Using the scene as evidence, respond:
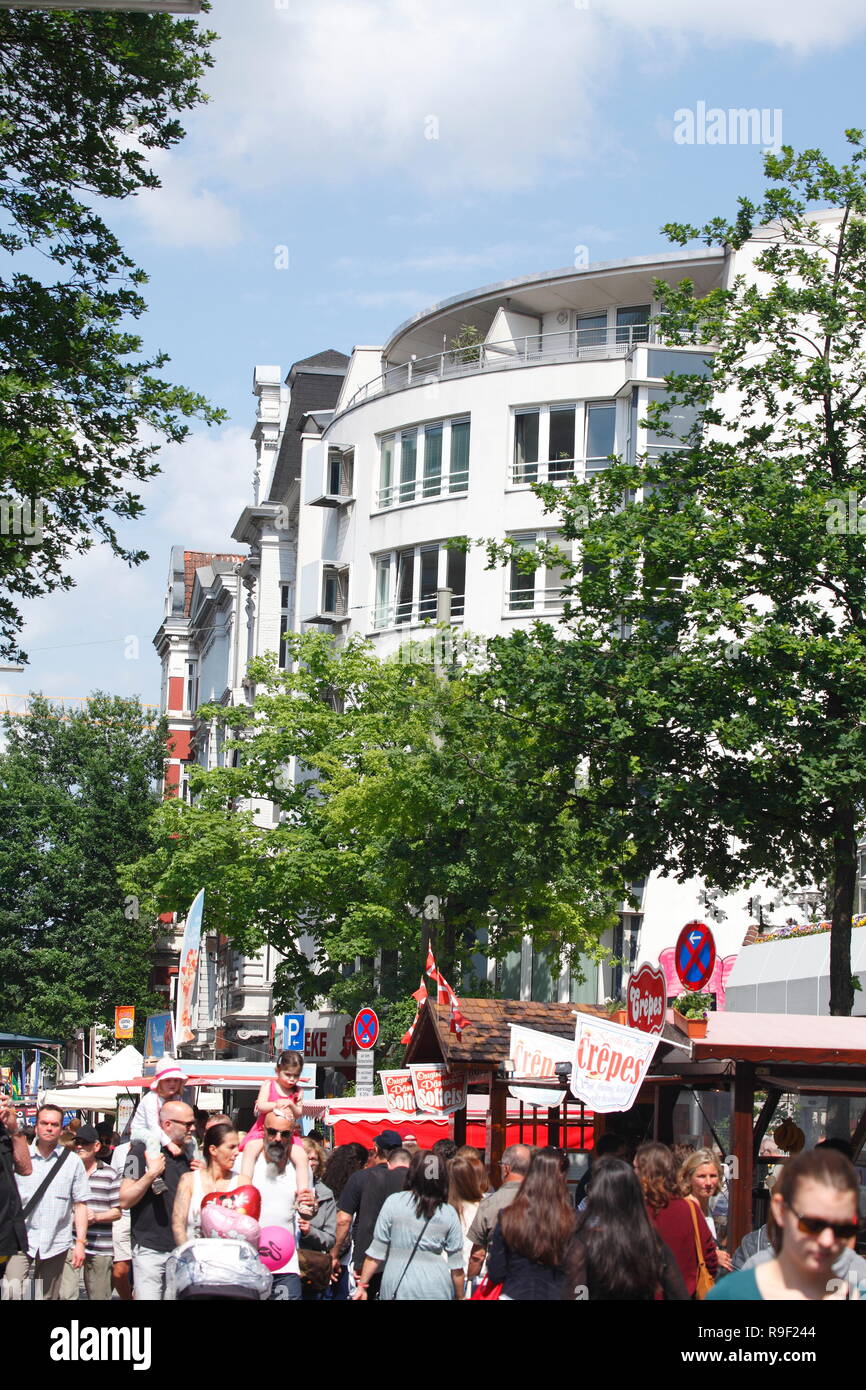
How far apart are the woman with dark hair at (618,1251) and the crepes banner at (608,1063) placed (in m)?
6.13

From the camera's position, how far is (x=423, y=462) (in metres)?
47.6

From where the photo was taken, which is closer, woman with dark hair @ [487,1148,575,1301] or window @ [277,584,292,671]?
woman with dark hair @ [487,1148,575,1301]

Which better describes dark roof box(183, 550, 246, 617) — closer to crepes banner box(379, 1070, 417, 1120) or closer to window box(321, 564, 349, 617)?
window box(321, 564, 349, 617)

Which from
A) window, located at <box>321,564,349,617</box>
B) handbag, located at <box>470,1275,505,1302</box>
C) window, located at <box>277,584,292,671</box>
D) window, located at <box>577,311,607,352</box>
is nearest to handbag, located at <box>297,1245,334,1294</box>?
handbag, located at <box>470,1275,505,1302</box>

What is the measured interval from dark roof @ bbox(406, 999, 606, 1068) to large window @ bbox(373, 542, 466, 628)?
24.6 m

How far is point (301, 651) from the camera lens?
136 ft

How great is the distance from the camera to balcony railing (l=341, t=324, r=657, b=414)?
4566 cm

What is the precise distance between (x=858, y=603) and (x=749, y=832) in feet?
10.4

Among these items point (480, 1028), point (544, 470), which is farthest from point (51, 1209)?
point (544, 470)

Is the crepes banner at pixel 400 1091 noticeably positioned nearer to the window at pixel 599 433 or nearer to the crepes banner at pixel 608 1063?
the crepes banner at pixel 608 1063

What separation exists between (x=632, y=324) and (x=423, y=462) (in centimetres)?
653

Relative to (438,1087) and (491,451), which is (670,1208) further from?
(491,451)
